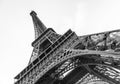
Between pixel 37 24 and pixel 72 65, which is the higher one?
pixel 37 24

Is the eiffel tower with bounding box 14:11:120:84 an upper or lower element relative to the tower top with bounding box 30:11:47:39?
lower

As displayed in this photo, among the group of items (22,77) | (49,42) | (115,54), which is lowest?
(115,54)

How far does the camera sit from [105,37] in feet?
47.3

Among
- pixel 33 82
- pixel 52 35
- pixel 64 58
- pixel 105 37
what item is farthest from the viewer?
pixel 52 35

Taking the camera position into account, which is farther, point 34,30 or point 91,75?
point 34,30

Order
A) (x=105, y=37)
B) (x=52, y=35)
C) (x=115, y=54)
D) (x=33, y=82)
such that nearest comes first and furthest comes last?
(x=115, y=54), (x=105, y=37), (x=33, y=82), (x=52, y=35)

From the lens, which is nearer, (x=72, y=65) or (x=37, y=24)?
(x=72, y=65)

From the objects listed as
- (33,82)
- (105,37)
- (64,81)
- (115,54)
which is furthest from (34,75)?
(115,54)

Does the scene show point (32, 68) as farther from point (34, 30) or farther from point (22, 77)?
point (34, 30)

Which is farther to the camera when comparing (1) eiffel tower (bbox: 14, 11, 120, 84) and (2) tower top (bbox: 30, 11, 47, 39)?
(2) tower top (bbox: 30, 11, 47, 39)

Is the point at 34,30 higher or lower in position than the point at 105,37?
higher

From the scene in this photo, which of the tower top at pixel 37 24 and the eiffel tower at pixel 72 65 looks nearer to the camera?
the eiffel tower at pixel 72 65

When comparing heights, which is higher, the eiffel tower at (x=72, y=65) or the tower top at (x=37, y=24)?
the tower top at (x=37, y=24)

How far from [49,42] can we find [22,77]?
20.5ft
